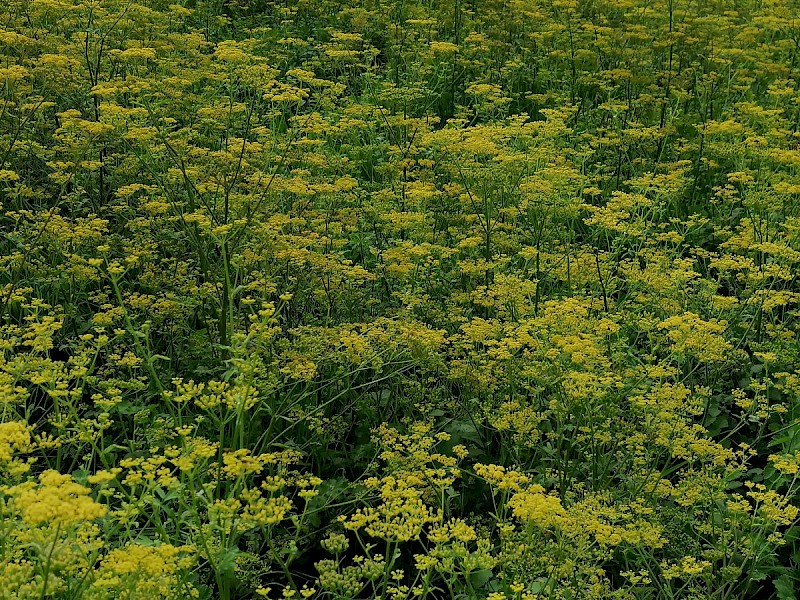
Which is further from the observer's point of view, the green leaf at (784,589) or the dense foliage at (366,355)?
the green leaf at (784,589)

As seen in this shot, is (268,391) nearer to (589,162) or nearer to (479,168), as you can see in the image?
(479,168)

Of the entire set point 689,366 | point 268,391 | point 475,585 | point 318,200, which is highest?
point 318,200

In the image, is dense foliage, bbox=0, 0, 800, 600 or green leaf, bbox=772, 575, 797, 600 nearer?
dense foliage, bbox=0, 0, 800, 600

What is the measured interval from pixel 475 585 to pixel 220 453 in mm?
1098

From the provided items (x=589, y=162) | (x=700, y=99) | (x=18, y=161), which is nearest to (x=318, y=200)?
(x=18, y=161)

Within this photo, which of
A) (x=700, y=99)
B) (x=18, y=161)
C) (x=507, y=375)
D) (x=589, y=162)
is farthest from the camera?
(x=700, y=99)

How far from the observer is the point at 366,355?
3.96m

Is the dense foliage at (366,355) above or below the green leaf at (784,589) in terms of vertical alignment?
above

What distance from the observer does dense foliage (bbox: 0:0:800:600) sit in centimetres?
313

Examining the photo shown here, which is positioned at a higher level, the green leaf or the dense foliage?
the dense foliage

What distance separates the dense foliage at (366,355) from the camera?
3.13 metres

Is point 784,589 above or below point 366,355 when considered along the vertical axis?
below

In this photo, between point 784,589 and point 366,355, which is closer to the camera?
point 784,589

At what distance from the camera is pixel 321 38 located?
867 cm
